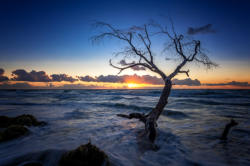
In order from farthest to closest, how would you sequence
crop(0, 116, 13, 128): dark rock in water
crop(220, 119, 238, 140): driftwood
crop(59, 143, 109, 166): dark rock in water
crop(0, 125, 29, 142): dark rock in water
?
crop(0, 116, 13, 128): dark rock in water
crop(0, 125, 29, 142): dark rock in water
crop(220, 119, 238, 140): driftwood
crop(59, 143, 109, 166): dark rock in water

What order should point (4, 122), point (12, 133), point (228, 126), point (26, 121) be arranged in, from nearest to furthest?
1. point (228, 126)
2. point (12, 133)
3. point (4, 122)
4. point (26, 121)

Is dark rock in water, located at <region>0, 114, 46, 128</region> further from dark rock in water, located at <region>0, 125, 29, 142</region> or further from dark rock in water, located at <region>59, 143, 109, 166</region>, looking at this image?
dark rock in water, located at <region>59, 143, 109, 166</region>

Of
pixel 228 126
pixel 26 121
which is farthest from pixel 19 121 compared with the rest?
pixel 228 126

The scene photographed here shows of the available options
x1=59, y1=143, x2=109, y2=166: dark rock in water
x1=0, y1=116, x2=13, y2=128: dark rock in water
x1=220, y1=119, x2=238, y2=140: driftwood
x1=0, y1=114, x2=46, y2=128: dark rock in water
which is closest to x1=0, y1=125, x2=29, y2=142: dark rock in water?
x1=0, y1=114, x2=46, y2=128: dark rock in water

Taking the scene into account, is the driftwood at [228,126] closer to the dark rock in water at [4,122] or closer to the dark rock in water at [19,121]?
the dark rock in water at [19,121]

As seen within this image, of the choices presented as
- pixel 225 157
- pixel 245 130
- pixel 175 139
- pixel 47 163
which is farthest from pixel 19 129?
pixel 245 130

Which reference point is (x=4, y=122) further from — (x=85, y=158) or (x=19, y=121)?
(x=85, y=158)

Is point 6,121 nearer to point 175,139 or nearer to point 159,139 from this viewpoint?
point 159,139

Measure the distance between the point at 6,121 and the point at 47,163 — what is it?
19.8 ft

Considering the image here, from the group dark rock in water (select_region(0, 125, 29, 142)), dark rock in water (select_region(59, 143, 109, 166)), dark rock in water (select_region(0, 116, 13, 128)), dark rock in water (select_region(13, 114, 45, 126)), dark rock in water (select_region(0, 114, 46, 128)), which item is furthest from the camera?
dark rock in water (select_region(13, 114, 45, 126))

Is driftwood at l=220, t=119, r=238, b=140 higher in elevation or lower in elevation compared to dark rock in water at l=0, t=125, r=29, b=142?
higher

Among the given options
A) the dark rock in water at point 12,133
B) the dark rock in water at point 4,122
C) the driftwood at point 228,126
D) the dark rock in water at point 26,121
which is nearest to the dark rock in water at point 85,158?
the dark rock in water at point 12,133

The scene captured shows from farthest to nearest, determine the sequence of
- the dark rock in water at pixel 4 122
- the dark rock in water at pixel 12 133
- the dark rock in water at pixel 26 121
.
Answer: the dark rock in water at pixel 26 121
the dark rock in water at pixel 4 122
the dark rock in water at pixel 12 133

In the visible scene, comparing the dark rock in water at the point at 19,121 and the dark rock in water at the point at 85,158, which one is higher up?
the dark rock in water at the point at 85,158
